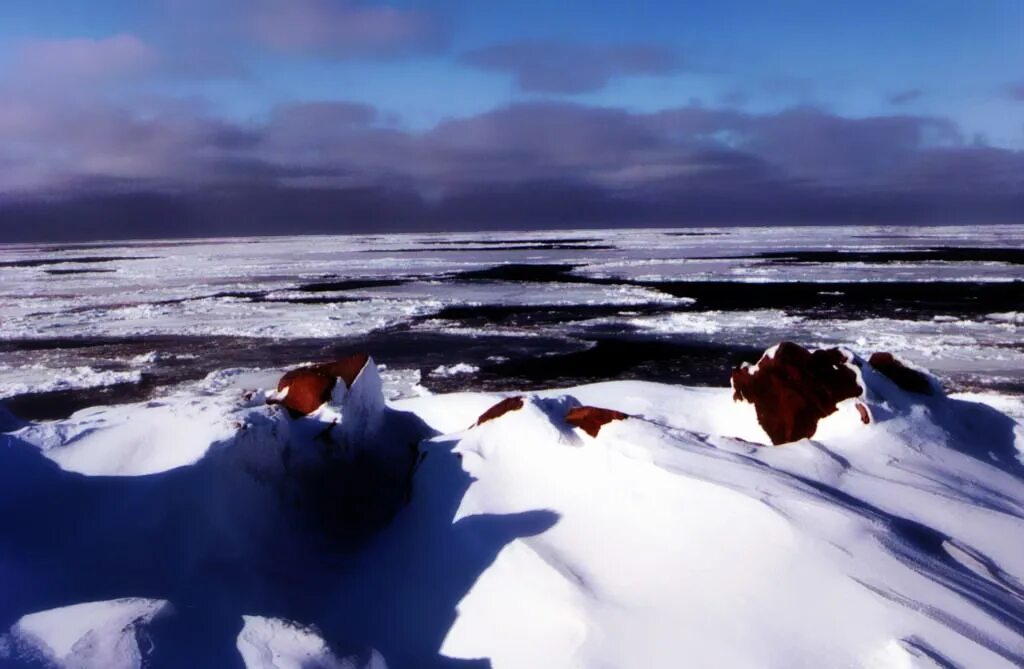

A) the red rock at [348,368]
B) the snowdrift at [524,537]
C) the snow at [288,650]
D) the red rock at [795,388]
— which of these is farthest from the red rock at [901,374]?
the snow at [288,650]

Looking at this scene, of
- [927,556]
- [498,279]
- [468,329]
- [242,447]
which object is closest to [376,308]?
[468,329]

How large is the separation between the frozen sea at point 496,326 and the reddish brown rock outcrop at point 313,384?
11.7 ft

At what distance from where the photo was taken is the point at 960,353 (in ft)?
32.8

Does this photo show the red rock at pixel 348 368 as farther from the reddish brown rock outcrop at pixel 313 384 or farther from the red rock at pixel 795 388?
the red rock at pixel 795 388

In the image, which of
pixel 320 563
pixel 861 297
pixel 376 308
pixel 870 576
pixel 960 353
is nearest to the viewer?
pixel 870 576

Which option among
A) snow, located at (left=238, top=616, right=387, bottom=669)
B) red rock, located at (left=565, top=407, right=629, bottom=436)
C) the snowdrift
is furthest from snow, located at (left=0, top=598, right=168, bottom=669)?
red rock, located at (left=565, top=407, right=629, bottom=436)

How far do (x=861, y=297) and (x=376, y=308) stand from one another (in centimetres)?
1038

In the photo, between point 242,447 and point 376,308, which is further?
point 376,308

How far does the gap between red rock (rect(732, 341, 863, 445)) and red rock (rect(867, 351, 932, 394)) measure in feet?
0.97

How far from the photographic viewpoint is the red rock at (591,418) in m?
4.07

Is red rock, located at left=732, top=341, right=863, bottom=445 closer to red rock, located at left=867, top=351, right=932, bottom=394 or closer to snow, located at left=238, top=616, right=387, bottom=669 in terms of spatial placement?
red rock, located at left=867, top=351, right=932, bottom=394

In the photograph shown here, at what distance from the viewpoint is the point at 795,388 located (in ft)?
15.5

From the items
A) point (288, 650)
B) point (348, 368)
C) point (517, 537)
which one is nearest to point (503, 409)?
point (348, 368)

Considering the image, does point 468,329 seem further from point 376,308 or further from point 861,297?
point 861,297
